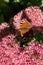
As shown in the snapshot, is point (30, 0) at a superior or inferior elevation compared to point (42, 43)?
superior

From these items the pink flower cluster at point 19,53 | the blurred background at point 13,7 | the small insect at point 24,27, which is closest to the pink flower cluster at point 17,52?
the pink flower cluster at point 19,53

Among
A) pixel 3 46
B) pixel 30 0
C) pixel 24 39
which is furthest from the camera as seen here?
pixel 30 0

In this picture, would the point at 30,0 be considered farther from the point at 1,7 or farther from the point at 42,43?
the point at 42,43

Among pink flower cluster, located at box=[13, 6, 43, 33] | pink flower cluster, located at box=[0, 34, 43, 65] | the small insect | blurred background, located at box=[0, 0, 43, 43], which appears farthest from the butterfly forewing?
blurred background, located at box=[0, 0, 43, 43]

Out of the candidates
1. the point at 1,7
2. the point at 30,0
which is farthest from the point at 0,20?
the point at 30,0

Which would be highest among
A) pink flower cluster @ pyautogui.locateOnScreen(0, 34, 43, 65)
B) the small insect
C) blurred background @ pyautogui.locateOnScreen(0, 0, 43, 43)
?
blurred background @ pyautogui.locateOnScreen(0, 0, 43, 43)

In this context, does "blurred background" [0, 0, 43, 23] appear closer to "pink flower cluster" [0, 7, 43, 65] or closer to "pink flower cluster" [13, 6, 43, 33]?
"pink flower cluster" [13, 6, 43, 33]
